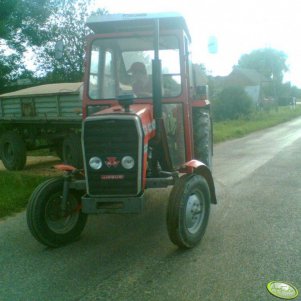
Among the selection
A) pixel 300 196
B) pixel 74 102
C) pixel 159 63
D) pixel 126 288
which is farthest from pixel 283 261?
pixel 74 102

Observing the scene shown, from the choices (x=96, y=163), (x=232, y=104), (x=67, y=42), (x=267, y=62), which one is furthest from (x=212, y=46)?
(x=267, y=62)

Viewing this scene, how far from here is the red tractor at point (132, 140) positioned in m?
4.36

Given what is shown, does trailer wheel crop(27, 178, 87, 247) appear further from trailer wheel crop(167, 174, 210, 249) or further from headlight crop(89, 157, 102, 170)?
trailer wheel crop(167, 174, 210, 249)

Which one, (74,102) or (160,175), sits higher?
(74,102)

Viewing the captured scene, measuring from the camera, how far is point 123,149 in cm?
436

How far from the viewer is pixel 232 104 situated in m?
38.9

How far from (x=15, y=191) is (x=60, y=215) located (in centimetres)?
290

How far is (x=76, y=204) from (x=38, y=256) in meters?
0.75

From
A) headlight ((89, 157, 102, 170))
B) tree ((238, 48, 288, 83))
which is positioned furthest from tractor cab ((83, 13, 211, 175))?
tree ((238, 48, 288, 83))

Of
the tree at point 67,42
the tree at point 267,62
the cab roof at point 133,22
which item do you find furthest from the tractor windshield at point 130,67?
the tree at point 267,62

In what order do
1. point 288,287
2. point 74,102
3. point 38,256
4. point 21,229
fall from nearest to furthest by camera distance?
point 288,287, point 38,256, point 21,229, point 74,102

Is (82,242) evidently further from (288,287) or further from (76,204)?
(288,287)

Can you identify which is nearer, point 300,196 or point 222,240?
point 222,240

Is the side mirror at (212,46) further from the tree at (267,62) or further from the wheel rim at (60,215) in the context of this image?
the tree at (267,62)
